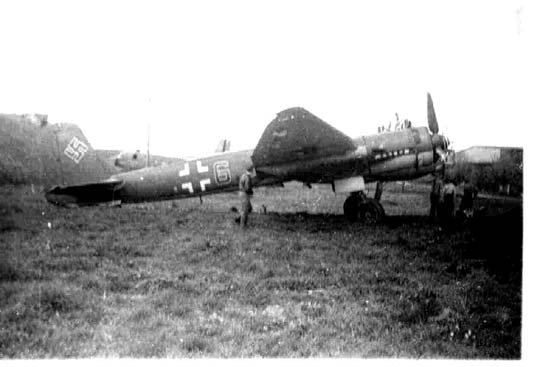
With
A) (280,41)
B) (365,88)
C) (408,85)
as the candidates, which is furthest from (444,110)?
(280,41)

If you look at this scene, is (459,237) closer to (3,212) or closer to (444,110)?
(444,110)

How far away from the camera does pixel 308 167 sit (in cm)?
740

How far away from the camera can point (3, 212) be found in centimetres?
414

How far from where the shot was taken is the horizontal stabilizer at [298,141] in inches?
260

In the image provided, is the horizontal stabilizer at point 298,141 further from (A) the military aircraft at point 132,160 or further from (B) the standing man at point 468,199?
(A) the military aircraft at point 132,160

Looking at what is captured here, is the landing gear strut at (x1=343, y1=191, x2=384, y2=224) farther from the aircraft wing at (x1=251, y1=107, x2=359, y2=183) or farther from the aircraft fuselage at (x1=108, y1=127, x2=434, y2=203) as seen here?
the aircraft wing at (x1=251, y1=107, x2=359, y2=183)

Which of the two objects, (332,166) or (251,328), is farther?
(332,166)

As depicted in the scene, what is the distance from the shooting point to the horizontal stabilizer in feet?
21.6

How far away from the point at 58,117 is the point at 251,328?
3.58 m

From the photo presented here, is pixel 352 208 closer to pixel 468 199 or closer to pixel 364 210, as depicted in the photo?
pixel 364 210

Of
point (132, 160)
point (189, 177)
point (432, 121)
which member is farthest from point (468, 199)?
point (132, 160)

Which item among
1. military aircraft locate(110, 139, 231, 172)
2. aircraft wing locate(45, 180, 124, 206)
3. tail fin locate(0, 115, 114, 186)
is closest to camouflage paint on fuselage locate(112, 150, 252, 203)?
aircraft wing locate(45, 180, 124, 206)

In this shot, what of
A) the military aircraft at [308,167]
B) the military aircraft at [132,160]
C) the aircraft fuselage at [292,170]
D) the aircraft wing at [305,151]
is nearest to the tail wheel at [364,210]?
the military aircraft at [308,167]

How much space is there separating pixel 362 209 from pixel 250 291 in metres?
4.03
